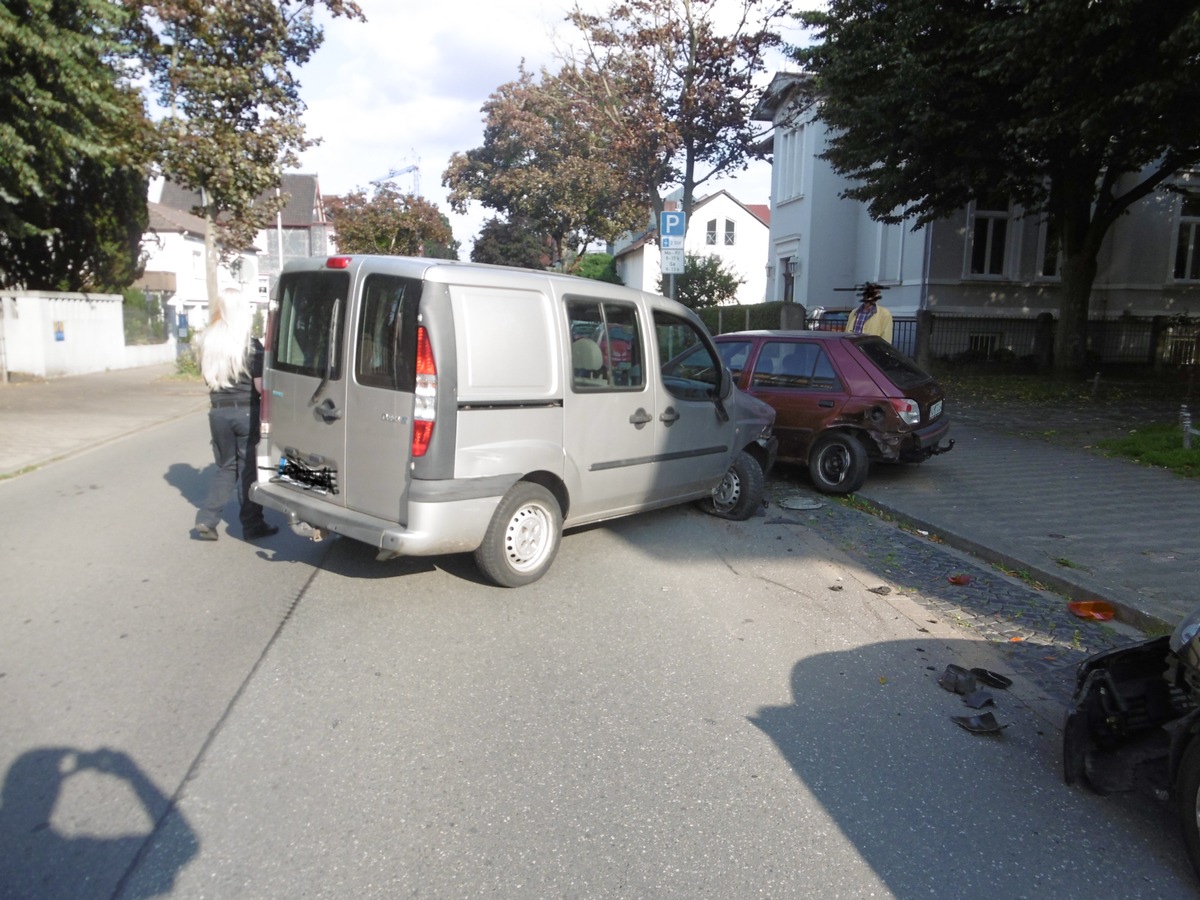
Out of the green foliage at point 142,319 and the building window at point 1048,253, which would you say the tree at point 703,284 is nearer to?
the building window at point 1048,253

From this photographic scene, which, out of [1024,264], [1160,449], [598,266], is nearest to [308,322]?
[1160,449]

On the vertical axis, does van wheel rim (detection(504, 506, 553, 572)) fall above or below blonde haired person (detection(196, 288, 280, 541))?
below

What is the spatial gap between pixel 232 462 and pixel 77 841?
13.4 feet

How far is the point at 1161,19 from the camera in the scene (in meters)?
11.2

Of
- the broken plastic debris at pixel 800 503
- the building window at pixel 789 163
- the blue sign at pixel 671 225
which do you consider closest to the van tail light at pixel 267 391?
the broken plastic debris at pixel 800 503

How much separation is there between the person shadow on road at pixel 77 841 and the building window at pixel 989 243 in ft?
77.0

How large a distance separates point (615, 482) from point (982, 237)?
797 inches

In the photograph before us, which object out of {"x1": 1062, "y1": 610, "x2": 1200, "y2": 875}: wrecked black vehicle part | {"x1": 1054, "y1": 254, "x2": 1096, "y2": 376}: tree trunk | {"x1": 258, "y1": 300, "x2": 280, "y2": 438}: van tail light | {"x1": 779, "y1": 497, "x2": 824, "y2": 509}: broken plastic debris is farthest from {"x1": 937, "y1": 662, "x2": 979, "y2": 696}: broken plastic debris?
{"x1": 1054, "y1": 254, "x2": 1096, "y2": 376}: tree trunk

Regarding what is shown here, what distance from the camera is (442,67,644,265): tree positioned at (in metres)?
29.2

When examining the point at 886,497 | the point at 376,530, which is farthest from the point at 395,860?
the point at 886,497

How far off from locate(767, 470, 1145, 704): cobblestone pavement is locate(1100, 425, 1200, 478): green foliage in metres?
3.84

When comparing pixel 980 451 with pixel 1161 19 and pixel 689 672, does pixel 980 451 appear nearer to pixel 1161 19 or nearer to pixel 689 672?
pixel 1161 19

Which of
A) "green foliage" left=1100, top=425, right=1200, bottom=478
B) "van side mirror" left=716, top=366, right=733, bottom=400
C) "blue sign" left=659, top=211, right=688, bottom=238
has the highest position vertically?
"blue sign" left=659, top=211, right=688, bottom=238

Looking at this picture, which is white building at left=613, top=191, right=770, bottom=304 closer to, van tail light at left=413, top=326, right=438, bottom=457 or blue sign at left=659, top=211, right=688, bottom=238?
blue sign at left=659, top=211, right=688, bottom=238
